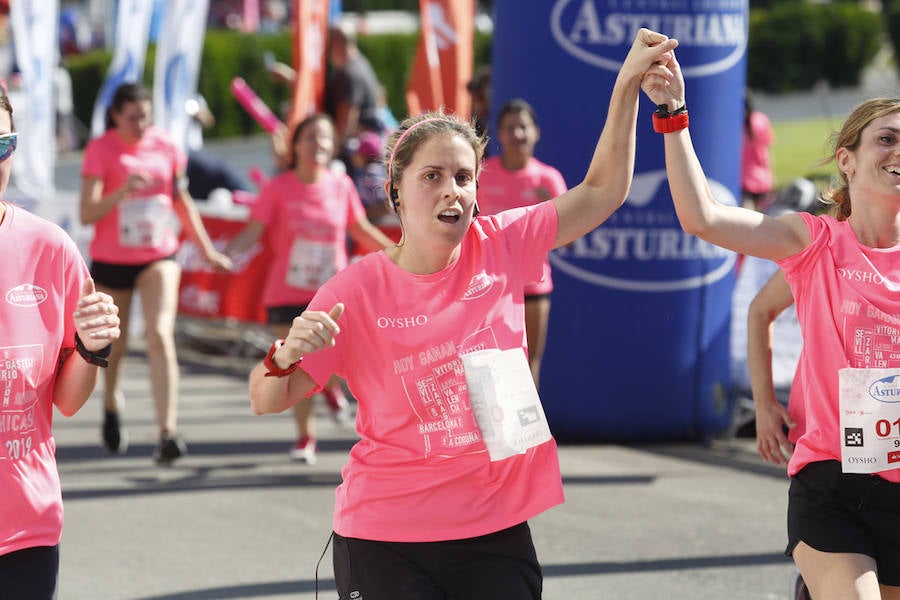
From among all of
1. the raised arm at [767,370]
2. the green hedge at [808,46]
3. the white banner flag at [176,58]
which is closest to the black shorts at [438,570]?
the raised arm at [767,370]

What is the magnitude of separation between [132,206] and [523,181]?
220 centimetres

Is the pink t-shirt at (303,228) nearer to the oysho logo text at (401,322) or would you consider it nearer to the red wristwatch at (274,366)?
the oysho logo text at (401,322)

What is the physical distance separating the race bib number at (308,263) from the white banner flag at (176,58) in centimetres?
504

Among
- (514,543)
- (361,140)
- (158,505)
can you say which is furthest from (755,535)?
(361,140)

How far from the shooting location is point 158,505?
7395 mm

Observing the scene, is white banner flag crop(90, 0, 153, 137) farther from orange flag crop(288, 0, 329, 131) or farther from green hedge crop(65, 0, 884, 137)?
green hedge crop(65, 0, 884, 137)

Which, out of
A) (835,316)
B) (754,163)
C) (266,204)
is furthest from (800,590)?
(754,163)

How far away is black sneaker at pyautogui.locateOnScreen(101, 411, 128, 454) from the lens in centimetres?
862

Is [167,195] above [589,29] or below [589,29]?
below

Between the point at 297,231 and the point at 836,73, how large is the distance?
26824 millimetres

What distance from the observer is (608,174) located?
12.5ft

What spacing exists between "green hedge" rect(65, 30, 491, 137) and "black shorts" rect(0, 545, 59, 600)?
969 inches

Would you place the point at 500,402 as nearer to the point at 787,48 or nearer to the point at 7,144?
the point at 7,144

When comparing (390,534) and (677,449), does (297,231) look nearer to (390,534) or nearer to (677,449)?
(677,449)
